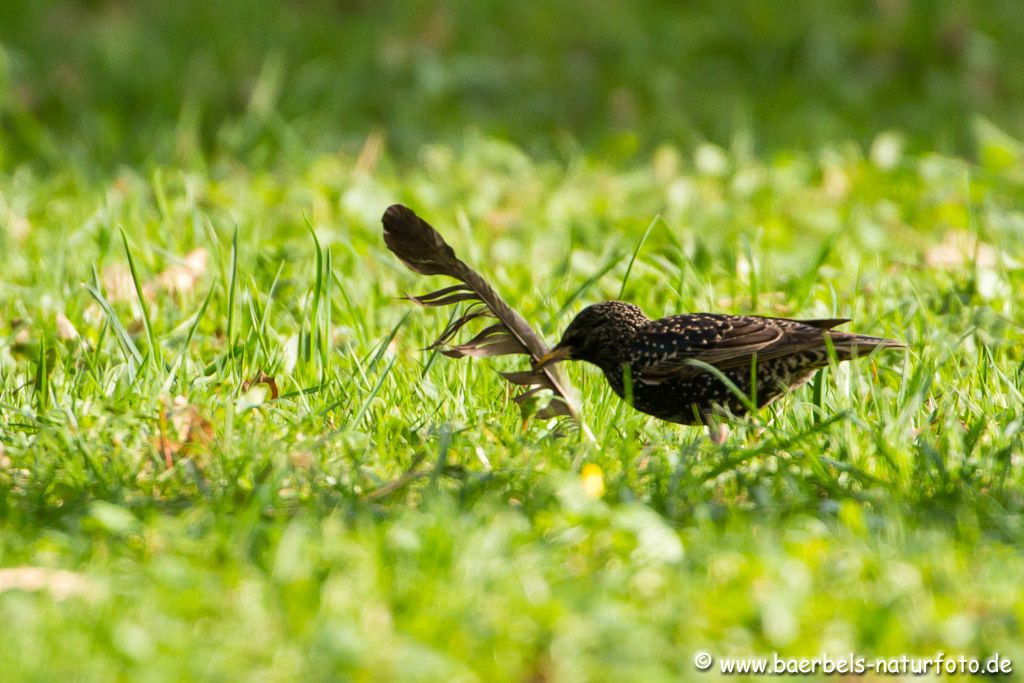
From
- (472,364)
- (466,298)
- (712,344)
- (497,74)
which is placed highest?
(497,74)

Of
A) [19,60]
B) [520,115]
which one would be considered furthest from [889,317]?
[19,60]

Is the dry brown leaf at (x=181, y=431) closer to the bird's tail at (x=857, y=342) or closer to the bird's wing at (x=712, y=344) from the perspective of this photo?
the bird's wing at (x=712, y=344)

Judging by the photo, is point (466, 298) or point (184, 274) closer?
point (466, 298)

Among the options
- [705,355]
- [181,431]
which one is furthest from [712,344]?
[181,431]

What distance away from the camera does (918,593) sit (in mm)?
2596

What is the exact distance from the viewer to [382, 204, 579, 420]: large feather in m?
4.01

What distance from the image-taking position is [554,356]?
4.07 m

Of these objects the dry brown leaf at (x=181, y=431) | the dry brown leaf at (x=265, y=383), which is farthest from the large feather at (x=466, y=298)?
the dry brown leaf at (x=181, y=431)

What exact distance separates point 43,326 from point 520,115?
427 centimetres

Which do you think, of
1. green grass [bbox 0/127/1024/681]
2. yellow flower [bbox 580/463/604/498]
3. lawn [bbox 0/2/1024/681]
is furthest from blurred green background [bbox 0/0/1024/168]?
yellow flower [bbox 580/463/604/498]

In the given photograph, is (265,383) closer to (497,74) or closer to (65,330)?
(65,330)

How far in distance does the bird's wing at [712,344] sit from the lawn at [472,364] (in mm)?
176

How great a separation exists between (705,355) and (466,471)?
3.30 ft

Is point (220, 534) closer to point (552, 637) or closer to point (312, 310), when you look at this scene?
point (552, 637)
